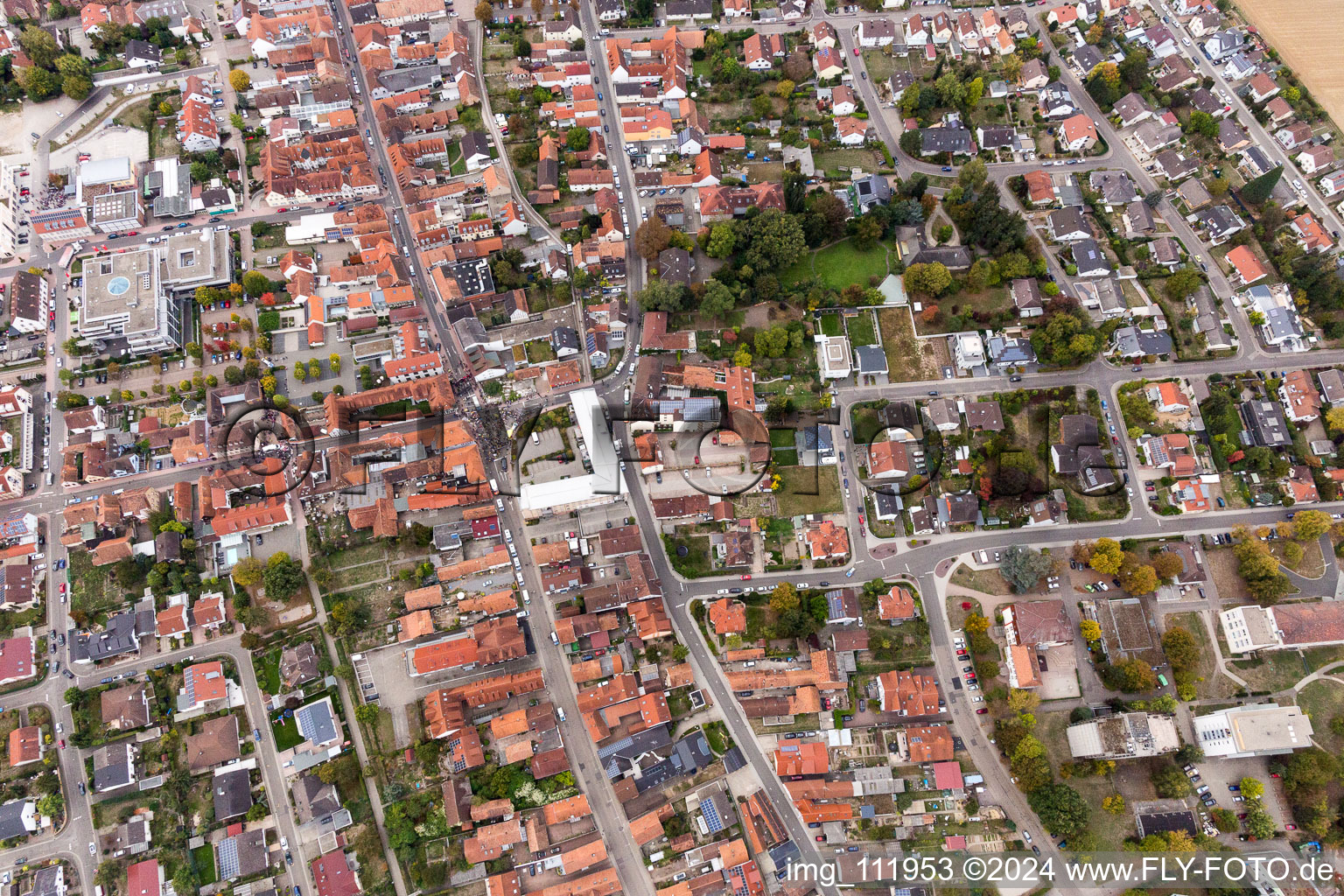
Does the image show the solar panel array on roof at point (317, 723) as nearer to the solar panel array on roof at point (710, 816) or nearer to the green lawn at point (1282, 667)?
the solar panel array on roof at point (710, 816)

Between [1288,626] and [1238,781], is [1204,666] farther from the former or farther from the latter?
[1238,781]

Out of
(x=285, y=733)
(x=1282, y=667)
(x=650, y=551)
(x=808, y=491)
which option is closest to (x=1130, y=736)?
(x=1282, y=667)

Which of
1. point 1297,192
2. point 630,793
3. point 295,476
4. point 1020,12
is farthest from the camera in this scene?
point 1020,12

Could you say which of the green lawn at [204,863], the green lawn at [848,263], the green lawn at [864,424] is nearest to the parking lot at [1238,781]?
the green lawn at [864,424]

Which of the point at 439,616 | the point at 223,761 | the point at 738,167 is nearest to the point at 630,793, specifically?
the point at 439,616

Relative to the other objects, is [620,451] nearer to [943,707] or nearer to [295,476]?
[295,476]

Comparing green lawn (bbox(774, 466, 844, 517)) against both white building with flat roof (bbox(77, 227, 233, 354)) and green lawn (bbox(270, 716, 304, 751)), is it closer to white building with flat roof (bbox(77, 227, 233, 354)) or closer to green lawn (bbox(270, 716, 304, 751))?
green lawn (bbox(270, 716, 304, 751))
